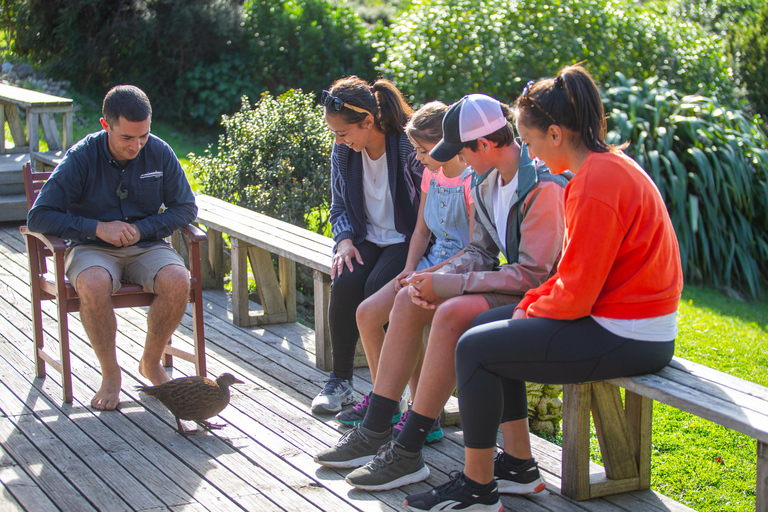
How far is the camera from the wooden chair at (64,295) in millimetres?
3117

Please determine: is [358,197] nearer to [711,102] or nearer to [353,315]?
[353,315]

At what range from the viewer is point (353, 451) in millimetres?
2678

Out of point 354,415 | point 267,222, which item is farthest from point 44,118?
point 354,415

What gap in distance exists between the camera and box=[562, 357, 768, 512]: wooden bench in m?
2.10

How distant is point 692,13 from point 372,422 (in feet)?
44.5

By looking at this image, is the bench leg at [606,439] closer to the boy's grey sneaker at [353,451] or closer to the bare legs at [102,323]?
the boy's grey sneaker at [353,451]

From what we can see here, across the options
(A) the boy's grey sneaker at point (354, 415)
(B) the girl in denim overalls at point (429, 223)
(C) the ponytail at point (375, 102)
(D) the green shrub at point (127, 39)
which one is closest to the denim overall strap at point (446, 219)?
(B) the girl in denim overalls at point (429, 223)

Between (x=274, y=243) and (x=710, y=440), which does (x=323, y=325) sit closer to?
(x=274, y=243)

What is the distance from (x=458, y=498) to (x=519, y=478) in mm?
293

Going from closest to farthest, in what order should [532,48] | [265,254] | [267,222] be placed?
[265,254], [267,222], [532,48]

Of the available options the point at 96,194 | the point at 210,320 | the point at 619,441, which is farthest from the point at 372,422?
the point at 210,320

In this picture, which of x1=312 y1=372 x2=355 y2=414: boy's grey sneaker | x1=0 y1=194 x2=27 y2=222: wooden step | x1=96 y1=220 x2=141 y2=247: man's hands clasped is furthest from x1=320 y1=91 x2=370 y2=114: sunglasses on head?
x1=0 y1=194 x2=27 y2=222: wooden step

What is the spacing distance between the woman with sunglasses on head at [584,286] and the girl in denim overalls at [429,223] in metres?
0.57

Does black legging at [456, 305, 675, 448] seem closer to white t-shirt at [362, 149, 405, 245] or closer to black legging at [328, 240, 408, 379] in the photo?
black legging at [328, 240, 408, 379]
